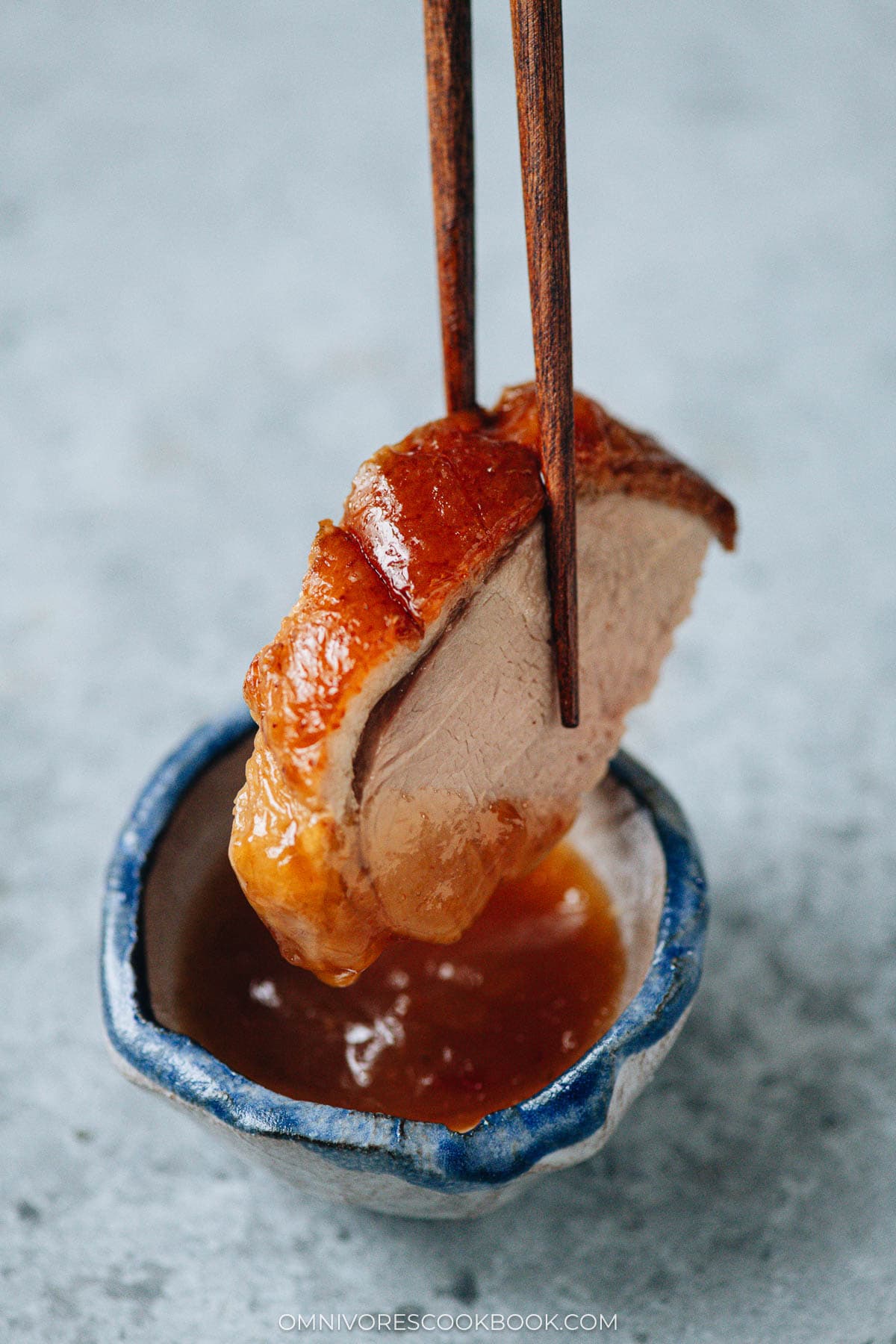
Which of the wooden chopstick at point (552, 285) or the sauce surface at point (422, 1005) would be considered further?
the sauce surface at point (422, 1005)

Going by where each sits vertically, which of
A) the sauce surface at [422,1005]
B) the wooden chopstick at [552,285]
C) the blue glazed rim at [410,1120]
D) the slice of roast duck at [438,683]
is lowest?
the sauce surface at [422,1005]

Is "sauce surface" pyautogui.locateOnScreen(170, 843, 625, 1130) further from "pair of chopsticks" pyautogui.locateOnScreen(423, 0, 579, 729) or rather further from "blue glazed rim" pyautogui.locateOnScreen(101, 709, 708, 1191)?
"pair of chopsticks" pyautogui.locateOnScreen(423, 0, 579, 729)

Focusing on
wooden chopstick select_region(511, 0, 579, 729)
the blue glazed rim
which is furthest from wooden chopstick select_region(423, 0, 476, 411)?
the blue glazed rim

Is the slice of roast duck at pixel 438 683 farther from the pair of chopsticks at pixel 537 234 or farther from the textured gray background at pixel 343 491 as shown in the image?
Result: the textured gray background at pixel 343 491

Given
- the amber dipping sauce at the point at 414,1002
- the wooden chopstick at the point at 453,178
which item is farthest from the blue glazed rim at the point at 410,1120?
the wooden chopstick at the point at 453,178

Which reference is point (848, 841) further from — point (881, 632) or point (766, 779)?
point (881, 632)

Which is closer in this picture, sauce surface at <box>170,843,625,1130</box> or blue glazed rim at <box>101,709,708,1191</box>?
blue glazed rim at <box>101,709,708,1191</box>
